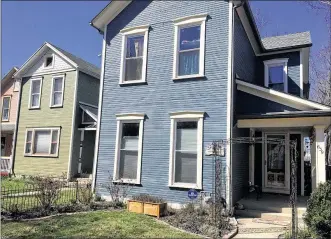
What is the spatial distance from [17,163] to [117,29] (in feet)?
42.5

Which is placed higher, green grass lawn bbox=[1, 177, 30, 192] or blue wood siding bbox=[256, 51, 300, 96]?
blue wood siding bbox=[256, 51, 300, 96]

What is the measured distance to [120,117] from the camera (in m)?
12.0

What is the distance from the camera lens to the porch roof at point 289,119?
30.2ft

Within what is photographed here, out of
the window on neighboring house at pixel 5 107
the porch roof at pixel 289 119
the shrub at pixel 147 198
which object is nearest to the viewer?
the porch roof at pixel 289 119

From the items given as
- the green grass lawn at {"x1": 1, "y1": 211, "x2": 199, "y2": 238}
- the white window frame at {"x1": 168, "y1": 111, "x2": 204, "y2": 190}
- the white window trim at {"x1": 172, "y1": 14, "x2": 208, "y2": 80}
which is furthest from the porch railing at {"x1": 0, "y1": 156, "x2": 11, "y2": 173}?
the white window trim at {"x1": 172, "y1": 14, "x2": 208, "y2": 80}

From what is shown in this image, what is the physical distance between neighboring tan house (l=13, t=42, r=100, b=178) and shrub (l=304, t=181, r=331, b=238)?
532 inches

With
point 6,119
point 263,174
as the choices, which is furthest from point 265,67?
point 6,119

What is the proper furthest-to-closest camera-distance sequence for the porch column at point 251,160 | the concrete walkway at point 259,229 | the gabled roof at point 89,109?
the gabled roof at point 89,109 → the porch column at point 251,160 → the concrete walkway at point 259,229

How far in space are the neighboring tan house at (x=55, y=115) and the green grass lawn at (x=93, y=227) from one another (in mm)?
10051

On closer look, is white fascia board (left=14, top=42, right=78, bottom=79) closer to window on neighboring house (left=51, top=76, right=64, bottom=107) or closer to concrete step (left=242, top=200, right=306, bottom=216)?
window on neighboring house (left=51, top=76, right=64, bottom=107)

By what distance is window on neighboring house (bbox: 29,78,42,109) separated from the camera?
20719mm

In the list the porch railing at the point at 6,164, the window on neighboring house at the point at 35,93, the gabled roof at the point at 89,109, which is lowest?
the porch railing at the point at 6,164

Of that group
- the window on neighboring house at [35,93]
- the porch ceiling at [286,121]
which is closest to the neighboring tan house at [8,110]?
the window on neighboring house at [35,93]

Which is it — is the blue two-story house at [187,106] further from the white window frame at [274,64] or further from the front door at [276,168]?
the white window frame at [274,64]
